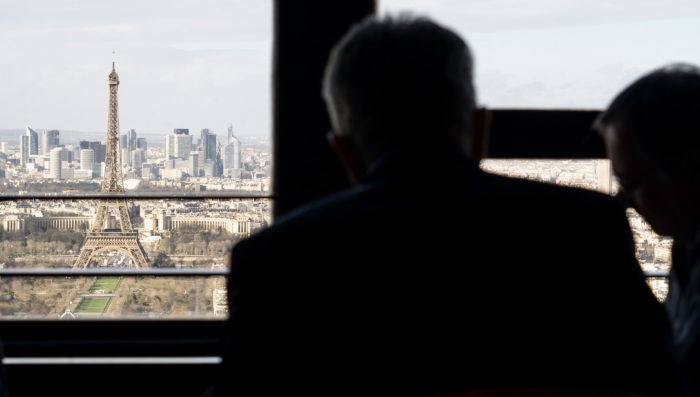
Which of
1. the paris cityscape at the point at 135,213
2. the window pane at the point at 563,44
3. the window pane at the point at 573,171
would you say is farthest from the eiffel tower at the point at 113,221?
the window pane at the point at 573,171

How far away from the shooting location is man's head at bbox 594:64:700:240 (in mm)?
1219

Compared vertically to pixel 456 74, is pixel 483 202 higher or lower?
lower

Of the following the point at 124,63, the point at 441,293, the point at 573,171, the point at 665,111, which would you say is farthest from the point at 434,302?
the point at 124,63

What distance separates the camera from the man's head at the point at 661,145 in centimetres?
122

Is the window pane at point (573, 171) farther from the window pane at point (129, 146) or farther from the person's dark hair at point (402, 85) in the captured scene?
the person's dark hair at point (402, 85)

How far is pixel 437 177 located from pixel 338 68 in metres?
0.18

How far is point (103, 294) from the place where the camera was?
2.60m


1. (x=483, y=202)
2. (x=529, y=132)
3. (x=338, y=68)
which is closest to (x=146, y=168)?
(x=529, y=132)

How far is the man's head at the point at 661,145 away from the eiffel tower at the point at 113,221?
149cm

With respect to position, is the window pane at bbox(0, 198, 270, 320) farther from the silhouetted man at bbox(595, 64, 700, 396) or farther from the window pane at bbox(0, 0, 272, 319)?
the silhouetted man at bbox(595, 64, 700, 396)

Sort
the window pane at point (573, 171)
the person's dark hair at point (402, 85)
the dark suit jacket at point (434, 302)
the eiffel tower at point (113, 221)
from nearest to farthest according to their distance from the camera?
the dark suit jacket at point (434, 302)
the person's dark hair at point (402, 85)
the window pane at point (573, 171)
the eiffel tower at point (113, 221)

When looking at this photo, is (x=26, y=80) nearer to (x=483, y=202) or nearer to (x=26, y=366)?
(x=26, y=366)

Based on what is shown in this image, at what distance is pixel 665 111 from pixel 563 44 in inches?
48.8

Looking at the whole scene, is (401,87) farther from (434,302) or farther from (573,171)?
(573,171)
